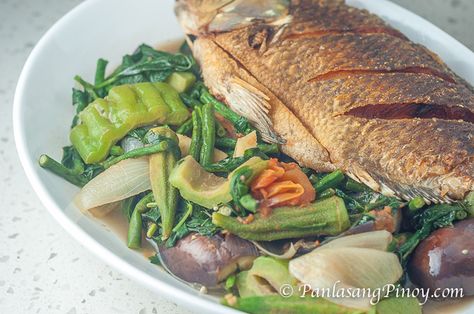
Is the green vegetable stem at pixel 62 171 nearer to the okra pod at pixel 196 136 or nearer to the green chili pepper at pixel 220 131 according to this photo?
the okra pod at pixel 196 136

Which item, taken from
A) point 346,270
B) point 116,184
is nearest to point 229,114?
point 116,184

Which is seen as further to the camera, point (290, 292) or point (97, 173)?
point (97, 173)

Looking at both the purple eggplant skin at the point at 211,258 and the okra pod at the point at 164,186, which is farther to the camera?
the okra pod at the point at 164,186

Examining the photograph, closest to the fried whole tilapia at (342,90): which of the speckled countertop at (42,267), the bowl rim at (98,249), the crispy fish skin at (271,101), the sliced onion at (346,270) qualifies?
the crispy fish skin at (271,101)

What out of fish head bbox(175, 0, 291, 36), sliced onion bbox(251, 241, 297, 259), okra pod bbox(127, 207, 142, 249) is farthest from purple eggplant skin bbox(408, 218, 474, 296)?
fish head bbox(175, 0, 291, 36)

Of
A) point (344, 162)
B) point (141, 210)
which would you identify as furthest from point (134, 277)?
point (344, 162)

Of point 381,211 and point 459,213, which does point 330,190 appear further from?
point 459,213

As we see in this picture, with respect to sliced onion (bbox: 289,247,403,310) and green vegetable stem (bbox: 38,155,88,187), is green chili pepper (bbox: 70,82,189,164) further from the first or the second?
sliced onion (bbox: 289,247,403,310)
